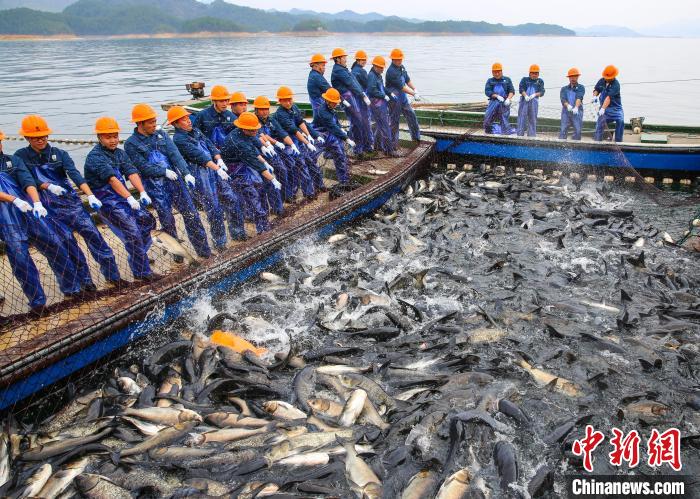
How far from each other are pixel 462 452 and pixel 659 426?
2.23 m

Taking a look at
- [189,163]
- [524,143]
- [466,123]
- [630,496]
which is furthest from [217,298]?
[466,123]

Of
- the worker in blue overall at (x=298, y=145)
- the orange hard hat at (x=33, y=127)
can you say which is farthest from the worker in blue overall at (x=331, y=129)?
the orange hard hat at (x=33, y=127)

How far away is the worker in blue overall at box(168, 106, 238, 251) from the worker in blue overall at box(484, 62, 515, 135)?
941cm

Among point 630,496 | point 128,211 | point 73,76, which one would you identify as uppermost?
point 73,76

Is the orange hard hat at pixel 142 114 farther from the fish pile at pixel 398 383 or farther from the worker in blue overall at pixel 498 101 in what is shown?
the worker in blue overall at pixel 498 101

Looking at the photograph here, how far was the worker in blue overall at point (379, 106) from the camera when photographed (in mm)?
13539

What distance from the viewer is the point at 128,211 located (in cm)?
762

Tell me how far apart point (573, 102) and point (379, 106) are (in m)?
5.81

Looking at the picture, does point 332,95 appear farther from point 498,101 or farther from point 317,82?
point 498,101

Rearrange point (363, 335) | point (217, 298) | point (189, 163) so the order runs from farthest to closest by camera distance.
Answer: point (189, 163) → point (217, 298) → point (363, 335)

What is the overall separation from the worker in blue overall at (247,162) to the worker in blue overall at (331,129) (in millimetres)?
2812

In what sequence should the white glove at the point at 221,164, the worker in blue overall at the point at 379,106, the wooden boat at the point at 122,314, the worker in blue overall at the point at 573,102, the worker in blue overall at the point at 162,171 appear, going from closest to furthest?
the wooden boat at the point at 122,314
the worker in blue overall at the point at 162,171
the white glove at the point at 221,164
the worker in blue overall at the point at 379,106
the worker in blue overall at the point at 573,102

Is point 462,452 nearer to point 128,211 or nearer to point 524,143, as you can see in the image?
point 128,211

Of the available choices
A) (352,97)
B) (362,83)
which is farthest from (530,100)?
(352,97)
